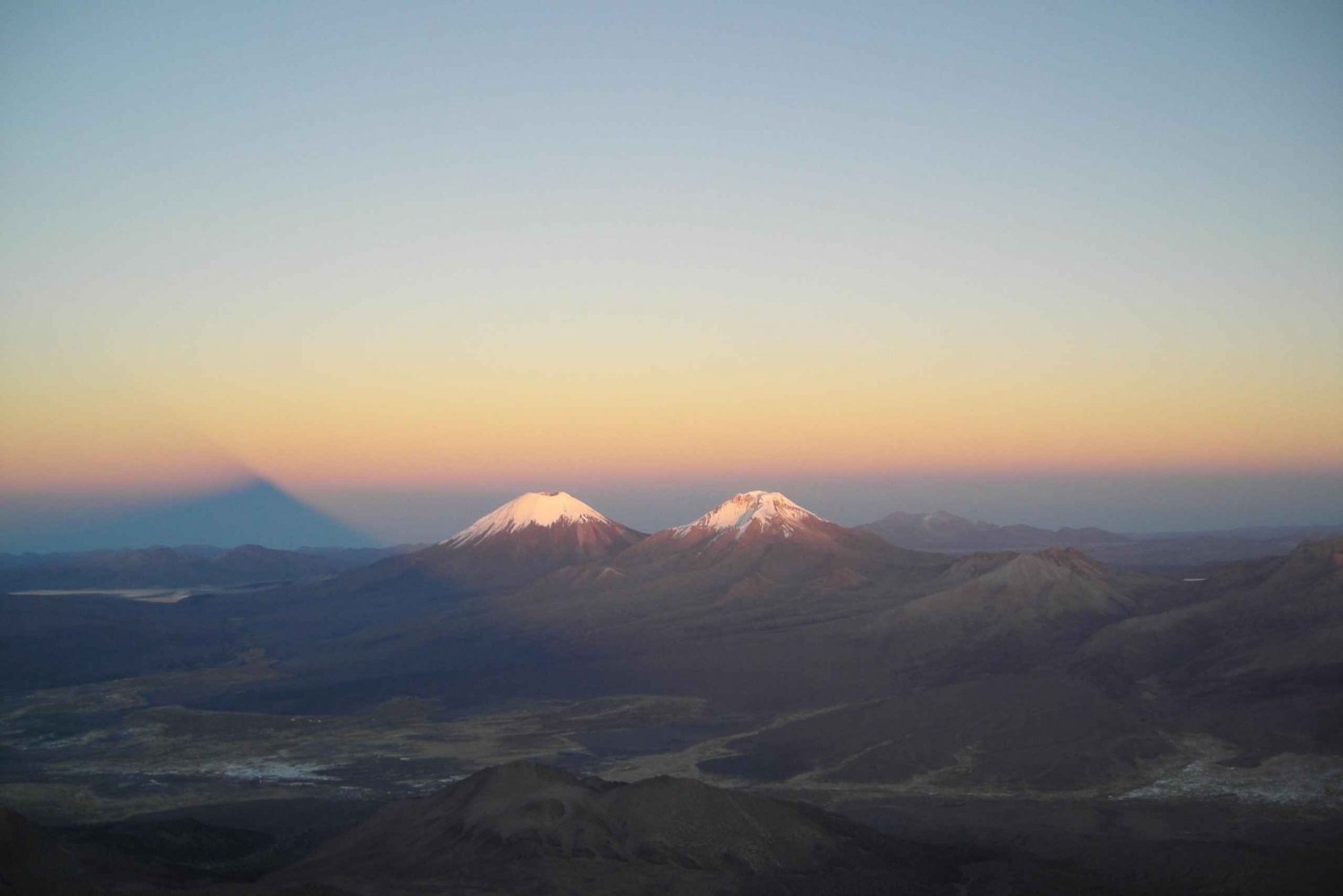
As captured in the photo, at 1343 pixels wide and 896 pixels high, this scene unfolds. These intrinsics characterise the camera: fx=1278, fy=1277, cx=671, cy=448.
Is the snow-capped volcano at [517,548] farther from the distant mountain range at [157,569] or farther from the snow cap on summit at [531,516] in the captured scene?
the distant mountain range at [157,569]

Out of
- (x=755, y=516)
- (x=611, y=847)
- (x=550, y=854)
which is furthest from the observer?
(x=755, y=516)

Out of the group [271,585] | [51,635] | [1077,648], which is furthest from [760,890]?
[271,585]

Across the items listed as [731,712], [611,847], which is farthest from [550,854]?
[731,712]

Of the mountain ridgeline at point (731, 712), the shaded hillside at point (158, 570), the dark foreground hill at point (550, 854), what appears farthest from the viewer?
the shaded hillside at point (158, 570)

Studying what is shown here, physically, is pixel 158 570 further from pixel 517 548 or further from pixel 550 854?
pixel 550 854

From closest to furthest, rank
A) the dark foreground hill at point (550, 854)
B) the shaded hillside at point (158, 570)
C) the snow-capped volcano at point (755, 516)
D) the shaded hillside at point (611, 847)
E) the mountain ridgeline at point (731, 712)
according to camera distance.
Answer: the dark foreground hill at point (550, 854) → the shaded hillside at point (611, 847) → the mountain ridgeline at point (731, 712) → the snow-capped volcano at point (755, 516) → the shaded hillside at point (158, 570)

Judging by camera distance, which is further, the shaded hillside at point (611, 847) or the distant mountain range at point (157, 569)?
the distant mountain range at point (157, 569)

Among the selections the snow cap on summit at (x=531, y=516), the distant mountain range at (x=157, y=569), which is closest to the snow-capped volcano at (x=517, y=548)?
the snow cap on summit at (x=531, y=516)
